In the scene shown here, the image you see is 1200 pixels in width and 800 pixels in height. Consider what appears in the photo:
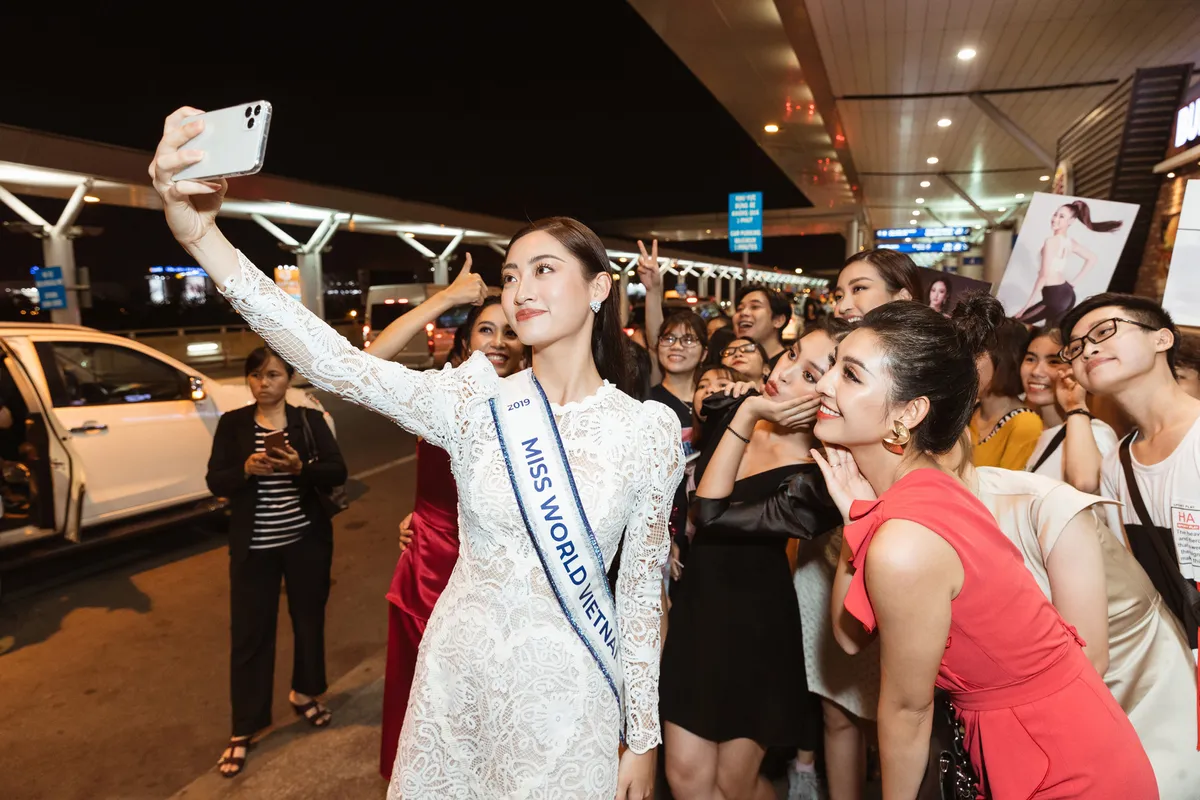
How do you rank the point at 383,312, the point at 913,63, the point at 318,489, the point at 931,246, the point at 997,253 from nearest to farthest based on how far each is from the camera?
the point at 318,489 → the point at 913,63 → the point at 997,253 → the point at 383,312 → the point at 931,246

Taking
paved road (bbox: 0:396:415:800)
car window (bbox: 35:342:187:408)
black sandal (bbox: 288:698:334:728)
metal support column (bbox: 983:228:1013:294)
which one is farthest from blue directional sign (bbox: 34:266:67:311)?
metal support column (bbox: 983:228:1013:294)

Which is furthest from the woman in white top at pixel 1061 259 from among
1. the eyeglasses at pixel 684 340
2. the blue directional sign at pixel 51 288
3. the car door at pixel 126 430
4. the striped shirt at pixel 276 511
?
the blue directional sign at pixel 51 288

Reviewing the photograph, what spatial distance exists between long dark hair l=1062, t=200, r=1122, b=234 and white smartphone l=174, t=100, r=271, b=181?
15.3 feet

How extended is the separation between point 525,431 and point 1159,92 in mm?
8249

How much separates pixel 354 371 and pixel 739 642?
1.71m

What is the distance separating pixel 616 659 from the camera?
6.02 feet

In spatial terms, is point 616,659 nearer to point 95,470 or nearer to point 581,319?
point 581,319

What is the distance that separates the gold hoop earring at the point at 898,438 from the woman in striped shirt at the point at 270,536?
262cm

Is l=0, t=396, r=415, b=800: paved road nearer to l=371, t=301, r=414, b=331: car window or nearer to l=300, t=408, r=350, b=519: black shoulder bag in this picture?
l=300, t=408, r=350, b=519: black shoulder bag

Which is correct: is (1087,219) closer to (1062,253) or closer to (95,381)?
(1062,253)

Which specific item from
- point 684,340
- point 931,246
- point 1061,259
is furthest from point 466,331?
point 931,246

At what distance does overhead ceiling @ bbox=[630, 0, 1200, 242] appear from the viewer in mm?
7664

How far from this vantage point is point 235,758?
3369mm

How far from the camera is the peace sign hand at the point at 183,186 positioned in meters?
1.34
